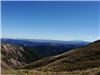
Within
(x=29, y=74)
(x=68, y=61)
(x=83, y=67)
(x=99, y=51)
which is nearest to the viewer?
(x=29, y=74)

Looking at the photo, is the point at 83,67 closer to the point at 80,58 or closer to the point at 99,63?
the point at 99,63

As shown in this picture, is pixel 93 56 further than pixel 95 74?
Yes

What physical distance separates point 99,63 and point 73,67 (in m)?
7.69

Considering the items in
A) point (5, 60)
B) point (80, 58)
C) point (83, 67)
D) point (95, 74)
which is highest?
point (5, 60)

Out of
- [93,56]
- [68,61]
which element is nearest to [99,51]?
[93,56]

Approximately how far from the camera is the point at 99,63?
7194 centimetres

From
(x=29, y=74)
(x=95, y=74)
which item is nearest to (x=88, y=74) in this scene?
(x=95, y=74)

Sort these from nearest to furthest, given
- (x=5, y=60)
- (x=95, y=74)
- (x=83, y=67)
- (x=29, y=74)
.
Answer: (x=29, y=74), (x=95, y=74), (x=83, y=67), (x=5, y=60)

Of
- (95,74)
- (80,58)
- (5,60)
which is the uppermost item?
(5,60)

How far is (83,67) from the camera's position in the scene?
6819 centimetres

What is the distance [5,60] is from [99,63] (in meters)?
135

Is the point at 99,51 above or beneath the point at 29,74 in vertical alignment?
above

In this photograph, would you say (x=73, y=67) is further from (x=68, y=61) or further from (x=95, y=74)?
(x=95, y=74)

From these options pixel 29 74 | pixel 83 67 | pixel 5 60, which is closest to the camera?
pixel 29 74
